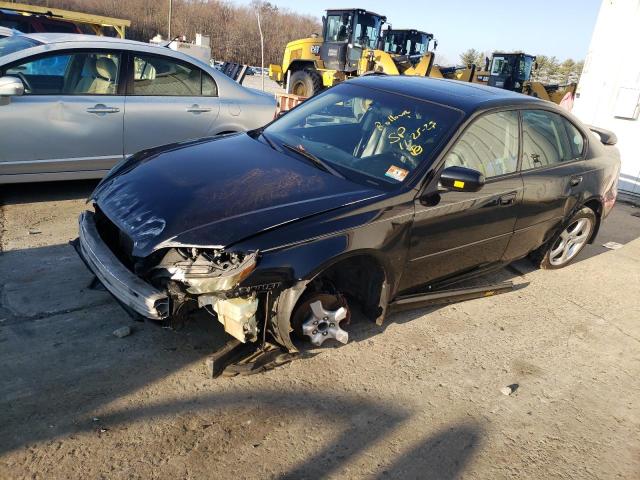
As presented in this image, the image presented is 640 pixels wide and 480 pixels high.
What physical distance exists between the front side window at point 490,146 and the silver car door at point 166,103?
10.9 feet

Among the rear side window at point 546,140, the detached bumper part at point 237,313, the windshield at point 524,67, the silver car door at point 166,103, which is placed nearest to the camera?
the detached bumper part at point 237,313

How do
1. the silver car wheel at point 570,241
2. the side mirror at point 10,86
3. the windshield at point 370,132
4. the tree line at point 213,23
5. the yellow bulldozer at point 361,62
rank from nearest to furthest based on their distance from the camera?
the windshield at point 370,132 < the side mirror at point 10,86 < the silver car wheel at point 570,241 < the yellow bulldozer at point 361,62 < the tree line at point 213,23

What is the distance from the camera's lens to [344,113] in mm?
3986

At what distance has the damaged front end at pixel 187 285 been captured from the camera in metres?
2.60

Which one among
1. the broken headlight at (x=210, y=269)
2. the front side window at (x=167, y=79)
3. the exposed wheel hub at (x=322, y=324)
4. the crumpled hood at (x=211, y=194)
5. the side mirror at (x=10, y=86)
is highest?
the front side window at (x=167, y=79)

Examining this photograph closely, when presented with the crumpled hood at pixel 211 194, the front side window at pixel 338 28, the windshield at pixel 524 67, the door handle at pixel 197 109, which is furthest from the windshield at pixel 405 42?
the crumpled hood at pixel 211 194

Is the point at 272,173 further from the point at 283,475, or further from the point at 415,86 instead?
the point at 283,475

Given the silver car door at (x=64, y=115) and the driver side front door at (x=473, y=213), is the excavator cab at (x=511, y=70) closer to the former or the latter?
the driver side front door at (x=473, y=213)

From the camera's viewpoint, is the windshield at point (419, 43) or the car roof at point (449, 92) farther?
the windshield at point (419, 43)

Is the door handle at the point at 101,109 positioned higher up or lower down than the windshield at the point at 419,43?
lower down

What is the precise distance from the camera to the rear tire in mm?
15451

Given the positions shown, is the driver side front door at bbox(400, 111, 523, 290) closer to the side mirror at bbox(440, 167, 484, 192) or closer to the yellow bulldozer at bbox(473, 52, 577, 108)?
the side mirror at bbox(440, 167, 484, 192)

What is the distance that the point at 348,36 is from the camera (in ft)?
49.7

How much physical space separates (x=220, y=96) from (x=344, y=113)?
8.15ft
